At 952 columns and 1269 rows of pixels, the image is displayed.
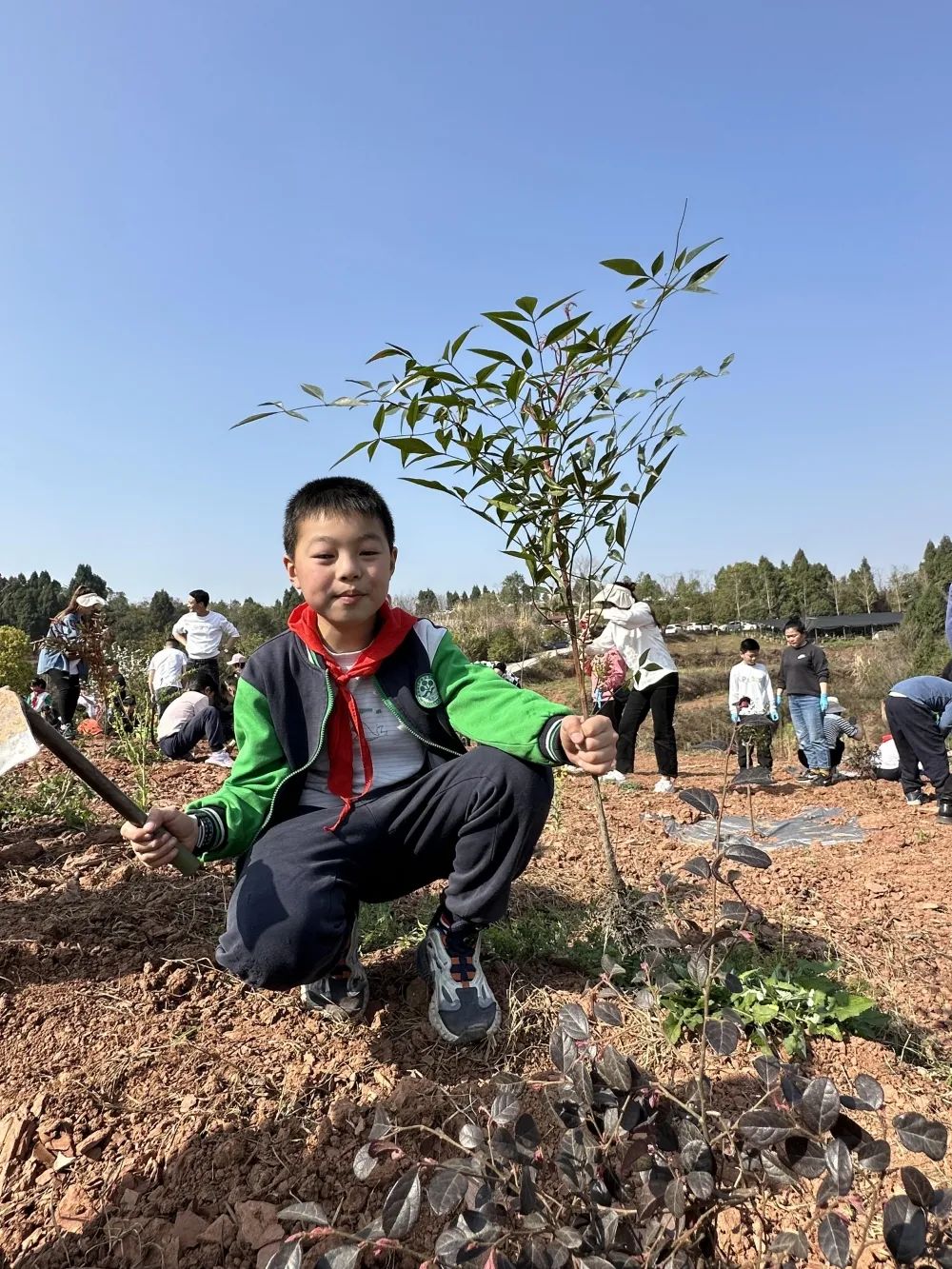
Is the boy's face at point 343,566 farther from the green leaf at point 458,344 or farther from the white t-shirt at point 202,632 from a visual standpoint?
the white t-shirt at point 202,632

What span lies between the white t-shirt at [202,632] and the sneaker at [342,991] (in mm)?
6115

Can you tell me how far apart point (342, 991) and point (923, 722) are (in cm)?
516

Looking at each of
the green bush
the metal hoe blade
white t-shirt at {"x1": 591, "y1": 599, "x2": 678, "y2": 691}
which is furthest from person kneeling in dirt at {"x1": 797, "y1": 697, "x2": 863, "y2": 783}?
the green bush

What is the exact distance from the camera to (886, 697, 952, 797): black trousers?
5.36m

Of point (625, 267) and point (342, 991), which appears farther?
point (342, 991)

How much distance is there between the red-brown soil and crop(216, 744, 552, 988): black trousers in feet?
0.88

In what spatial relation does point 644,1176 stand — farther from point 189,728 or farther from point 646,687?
point 646,687

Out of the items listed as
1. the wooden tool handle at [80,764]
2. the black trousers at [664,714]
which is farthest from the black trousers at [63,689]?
the wooden tool handle at [80,764]

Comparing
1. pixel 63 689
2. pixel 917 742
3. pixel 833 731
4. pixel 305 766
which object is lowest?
pixel 833 731

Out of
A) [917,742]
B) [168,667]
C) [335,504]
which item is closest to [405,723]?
[335,504]

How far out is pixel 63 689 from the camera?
26.5 feet

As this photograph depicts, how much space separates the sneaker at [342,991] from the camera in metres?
1.90

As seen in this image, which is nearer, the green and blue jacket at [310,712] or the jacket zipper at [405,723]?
the green and blue jacket at [310,712]

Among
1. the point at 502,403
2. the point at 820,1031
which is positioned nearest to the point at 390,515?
the point at 502,403
